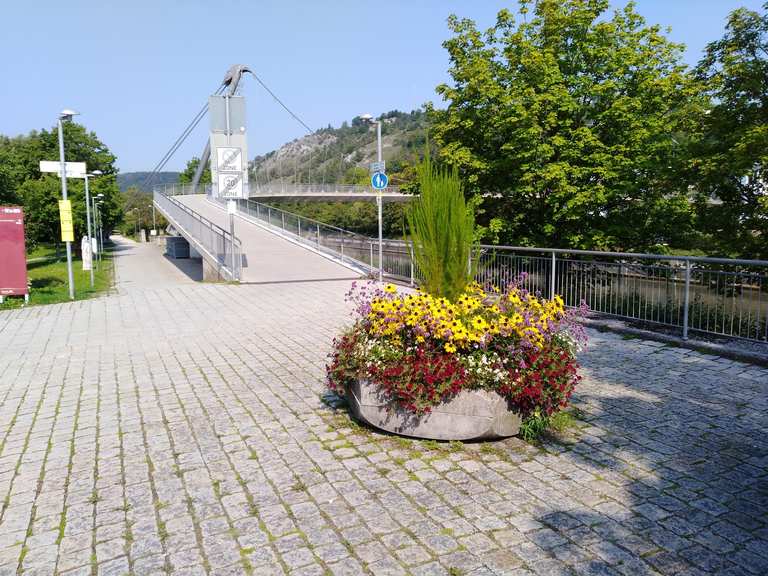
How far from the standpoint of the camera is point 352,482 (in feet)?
13.0

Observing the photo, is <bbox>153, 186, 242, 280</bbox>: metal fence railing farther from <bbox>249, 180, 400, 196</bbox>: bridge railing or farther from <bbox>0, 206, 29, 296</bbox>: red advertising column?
<bbox>249, 180, 400, 196</bbox>: bridge railing

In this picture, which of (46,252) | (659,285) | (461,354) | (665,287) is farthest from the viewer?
(46,252)

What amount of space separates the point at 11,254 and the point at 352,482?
13852 mm

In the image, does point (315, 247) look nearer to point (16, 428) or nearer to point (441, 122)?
point (441, 122)

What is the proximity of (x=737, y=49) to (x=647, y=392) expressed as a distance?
822 cm

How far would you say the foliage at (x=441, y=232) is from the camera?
5418 millimetres

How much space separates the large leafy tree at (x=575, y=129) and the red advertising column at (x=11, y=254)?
10.6 metres

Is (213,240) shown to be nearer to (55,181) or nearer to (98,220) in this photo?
(55,181)

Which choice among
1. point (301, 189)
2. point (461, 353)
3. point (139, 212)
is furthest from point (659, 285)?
point (139, 212)

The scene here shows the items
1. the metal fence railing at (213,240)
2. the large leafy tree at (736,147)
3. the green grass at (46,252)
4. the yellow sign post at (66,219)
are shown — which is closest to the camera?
the large leafy tree at (736,147)

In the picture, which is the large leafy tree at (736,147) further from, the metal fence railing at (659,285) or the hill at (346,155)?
the hill at (346,155)

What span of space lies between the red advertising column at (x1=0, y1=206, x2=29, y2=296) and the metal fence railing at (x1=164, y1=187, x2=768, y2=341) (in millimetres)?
10794

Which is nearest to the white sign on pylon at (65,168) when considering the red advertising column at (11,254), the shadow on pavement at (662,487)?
the red advertising column at (11,254)

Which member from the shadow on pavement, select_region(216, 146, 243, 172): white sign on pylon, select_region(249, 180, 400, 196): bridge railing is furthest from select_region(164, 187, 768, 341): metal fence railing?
select_region(249, 180, 400, 196): bridge railing
